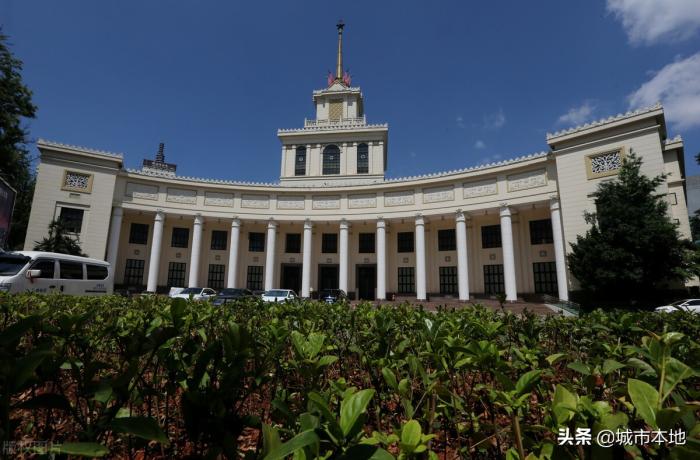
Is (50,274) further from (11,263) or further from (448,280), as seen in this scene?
(448,280)

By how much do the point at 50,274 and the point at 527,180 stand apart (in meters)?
29.5

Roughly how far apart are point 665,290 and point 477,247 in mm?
13212

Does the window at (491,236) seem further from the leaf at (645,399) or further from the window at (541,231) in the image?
the leaf at (645,399)

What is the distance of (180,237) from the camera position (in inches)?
1308

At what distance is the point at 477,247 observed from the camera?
30.4m

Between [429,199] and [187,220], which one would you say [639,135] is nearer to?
[429,199]

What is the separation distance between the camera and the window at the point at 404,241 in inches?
1289

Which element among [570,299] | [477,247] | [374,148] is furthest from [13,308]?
[374,148]

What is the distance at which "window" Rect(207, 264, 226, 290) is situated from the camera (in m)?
33.1

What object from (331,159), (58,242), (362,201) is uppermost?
(331,159)

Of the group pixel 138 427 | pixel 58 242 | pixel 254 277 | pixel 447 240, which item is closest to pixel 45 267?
pixel 58 242

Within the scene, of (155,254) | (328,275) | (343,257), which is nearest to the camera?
(155,254)

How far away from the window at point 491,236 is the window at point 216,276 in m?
25.1

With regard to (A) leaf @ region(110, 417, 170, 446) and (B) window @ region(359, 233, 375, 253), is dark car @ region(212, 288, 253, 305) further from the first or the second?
(B) window @ region(359, 233, 375, 253)
